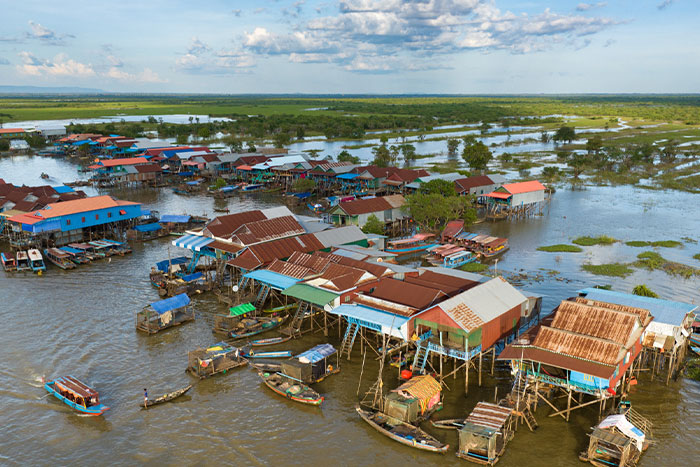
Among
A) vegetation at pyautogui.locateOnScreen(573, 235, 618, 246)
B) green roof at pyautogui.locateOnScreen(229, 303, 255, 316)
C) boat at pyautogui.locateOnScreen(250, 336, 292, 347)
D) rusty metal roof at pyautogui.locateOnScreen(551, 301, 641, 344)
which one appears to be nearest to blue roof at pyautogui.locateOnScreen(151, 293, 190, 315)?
green roof at pyautogui.locateOnScreen(229, 303, 255, 316)

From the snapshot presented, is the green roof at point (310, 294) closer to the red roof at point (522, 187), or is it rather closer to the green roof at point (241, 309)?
the green roof at point (241, 309)

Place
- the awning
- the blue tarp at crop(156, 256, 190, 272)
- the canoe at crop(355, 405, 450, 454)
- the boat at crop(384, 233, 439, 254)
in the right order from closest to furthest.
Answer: the canoe at crop(355, 405, 450, 454) < the awning < the blue tarp at crop(156, 256, 190, 272) < the boat at crop(384, 233, 439, 254)

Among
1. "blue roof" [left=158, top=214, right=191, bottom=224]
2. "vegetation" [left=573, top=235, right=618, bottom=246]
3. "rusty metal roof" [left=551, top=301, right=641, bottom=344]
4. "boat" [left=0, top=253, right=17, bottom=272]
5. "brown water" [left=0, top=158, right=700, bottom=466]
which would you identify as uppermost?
"rusty metal roof" [left=551, top=301, right=641, bottom=344]

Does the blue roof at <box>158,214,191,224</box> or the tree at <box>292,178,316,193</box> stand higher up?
the tree at <box>292,178,316,193</box>

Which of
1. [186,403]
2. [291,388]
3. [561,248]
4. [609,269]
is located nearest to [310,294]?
[291,388]

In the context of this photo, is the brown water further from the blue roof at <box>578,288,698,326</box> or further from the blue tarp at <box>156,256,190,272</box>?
the blue roof at <box>578,288,698,326</box>

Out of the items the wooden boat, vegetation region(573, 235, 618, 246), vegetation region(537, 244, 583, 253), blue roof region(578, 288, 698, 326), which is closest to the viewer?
blue roof region(578, 288, 698, 326)

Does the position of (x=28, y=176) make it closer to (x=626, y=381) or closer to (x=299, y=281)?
(x=299, y=281)
